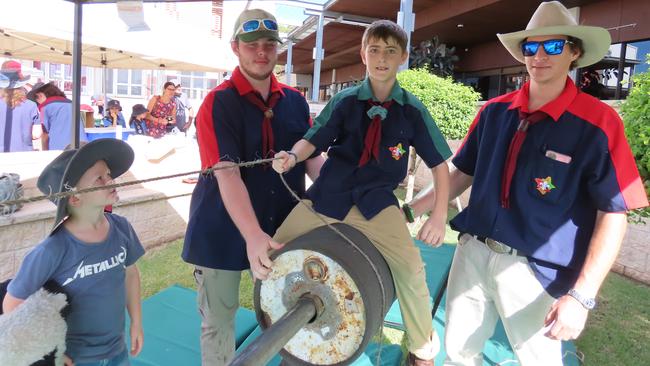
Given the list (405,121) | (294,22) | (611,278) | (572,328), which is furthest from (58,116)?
(294,22)

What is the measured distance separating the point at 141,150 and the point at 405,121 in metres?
5.24

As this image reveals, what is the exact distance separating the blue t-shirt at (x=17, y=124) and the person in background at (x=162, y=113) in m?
3.81

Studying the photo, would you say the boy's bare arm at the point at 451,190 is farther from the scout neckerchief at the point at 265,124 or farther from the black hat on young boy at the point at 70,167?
the black hat on young boy at the point at 70,167

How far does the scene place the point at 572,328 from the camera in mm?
1794

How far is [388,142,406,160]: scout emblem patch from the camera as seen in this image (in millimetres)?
1941

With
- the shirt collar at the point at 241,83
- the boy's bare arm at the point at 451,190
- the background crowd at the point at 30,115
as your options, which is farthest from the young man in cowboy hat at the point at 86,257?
the background crowd at the point at 30,115

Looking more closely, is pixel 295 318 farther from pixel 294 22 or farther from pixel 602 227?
pixel 294 22

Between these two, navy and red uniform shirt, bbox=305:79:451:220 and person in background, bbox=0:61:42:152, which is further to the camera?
person in background, bbox=0:61:42:152

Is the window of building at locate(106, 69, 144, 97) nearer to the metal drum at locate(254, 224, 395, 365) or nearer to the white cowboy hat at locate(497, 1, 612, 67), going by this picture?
the white cowboy hat at locate(497, 1, 612, 67)

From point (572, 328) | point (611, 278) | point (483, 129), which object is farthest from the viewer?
point (611, 278)

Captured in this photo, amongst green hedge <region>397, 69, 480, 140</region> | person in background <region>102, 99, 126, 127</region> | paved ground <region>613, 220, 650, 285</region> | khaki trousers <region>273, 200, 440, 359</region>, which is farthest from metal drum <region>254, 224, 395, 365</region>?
person in background <region>102, 99, 126, 127</region>

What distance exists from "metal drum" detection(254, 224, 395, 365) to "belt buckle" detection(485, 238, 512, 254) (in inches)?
29.3

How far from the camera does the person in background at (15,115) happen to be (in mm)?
5590

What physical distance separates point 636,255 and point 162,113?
29.1 ft
